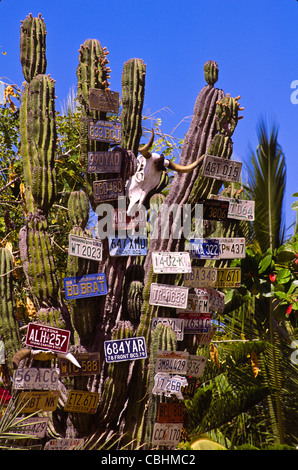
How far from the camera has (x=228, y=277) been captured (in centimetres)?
780

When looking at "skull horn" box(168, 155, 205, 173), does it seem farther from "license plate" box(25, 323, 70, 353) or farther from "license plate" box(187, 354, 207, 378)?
"license plate" box(25, 323, 70, 353)

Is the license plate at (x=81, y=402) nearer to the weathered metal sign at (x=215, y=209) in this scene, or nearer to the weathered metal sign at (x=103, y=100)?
the weathered metal sign at (x=215, y=209)

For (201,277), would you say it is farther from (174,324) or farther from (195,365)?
(195,365)

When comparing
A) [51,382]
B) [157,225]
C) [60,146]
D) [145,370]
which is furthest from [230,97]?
[60,146]

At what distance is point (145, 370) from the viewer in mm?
7418

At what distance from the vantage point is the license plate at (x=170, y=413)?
7066 mm

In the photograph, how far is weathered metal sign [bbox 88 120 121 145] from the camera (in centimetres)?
729

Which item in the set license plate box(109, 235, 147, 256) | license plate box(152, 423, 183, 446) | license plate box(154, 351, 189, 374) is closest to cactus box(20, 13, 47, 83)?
license plate box(109, 235, 147, 256)

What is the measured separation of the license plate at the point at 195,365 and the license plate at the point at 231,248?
1174 millimetres

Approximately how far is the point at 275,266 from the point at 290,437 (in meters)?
3.18

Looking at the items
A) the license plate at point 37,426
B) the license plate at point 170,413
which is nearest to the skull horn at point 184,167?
the license plate at point 170,413

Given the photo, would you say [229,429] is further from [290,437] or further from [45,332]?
[45,332]

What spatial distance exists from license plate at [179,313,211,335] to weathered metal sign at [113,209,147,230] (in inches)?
45.0

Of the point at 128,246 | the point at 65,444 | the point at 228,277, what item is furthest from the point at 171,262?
the point at 65,444
